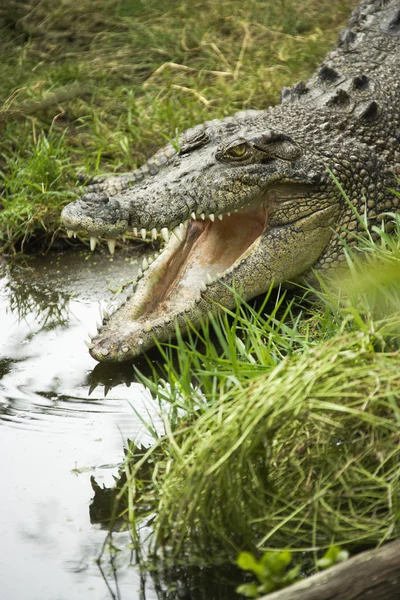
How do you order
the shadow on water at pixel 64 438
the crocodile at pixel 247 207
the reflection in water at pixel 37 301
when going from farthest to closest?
the reflection in water at pixel 37 301, the crocodile at pixel 247 207, the shadow on water at pixel 64 438

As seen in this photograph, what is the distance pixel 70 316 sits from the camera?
527 cm

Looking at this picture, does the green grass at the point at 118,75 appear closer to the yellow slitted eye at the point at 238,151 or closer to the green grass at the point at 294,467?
the yellow slitted eye at the point at 238,151

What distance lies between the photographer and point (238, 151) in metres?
4.85

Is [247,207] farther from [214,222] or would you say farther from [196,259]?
[196,259]

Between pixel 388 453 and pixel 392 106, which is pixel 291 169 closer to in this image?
pixel 392 106

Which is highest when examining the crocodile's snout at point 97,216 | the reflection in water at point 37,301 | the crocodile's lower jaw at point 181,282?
the crocodile's snout at point 97,216

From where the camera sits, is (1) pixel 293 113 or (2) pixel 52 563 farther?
(1) pixel 293 113

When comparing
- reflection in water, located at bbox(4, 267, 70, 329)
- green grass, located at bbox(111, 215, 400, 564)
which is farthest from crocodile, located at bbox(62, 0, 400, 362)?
green grass, located at bbox(111, 215, 400, 564)

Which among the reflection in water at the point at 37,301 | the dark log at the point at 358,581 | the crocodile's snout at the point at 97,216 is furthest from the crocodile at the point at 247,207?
the dark log at the point at 358,581

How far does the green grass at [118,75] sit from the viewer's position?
6.43 meters

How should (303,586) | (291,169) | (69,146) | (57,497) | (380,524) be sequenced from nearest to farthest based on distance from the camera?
1. (303,586)
2. (380,524)
3. (57,497)
4. (291,169)
5. (69,146)

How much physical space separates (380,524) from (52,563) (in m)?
1.24

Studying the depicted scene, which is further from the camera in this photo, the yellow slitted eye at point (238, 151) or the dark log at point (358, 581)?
the yellow slitted eye at point (238, 151)

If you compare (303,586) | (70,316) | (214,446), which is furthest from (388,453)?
(70,316)
